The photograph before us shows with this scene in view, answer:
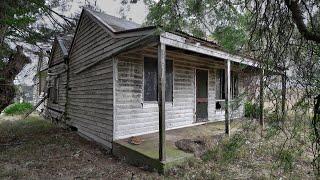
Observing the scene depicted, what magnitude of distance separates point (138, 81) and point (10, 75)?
4.75 meters

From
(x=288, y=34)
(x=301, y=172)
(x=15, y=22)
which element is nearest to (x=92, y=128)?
(x=15, y=22)

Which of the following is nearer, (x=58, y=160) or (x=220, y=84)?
(x=58, y=160)

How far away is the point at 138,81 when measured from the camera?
874cm

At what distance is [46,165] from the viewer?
6996mm

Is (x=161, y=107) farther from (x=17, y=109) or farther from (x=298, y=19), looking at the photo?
(x=17, y=109)

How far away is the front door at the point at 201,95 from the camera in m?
11.4

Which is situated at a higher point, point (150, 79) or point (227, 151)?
point (150, 79)

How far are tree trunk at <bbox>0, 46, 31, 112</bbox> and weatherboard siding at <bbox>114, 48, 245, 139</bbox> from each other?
404cm

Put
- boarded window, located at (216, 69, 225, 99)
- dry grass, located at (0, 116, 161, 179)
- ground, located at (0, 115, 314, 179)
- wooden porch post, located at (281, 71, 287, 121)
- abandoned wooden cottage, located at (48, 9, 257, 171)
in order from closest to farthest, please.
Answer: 1. wooden porch post, located at (281, 71, 287, 121)
2. ground, located at (0, 115, 314, 179)
3. dry grass, located at (0, 116, 161, 179)
4. abandoned wooden cottage, located at (48, 9, 257, 171)
5. boarded window, located at (216, 69, 225, 99)

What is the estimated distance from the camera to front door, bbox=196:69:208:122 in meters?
11.4

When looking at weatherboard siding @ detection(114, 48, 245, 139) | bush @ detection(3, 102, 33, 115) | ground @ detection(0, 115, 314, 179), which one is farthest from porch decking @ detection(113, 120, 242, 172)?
bush @ detection(3, 102, 33, 115)

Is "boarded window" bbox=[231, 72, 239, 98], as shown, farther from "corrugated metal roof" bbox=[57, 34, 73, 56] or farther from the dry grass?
"corrugated metal roof" bbox=[57, 34, 73, 56]

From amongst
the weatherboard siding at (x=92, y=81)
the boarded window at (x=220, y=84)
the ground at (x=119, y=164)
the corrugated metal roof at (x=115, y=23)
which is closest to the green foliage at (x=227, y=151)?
the ground at (x=119, y=164)

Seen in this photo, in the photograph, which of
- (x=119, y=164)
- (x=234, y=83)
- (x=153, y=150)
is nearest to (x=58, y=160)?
(x=119, y=164)
